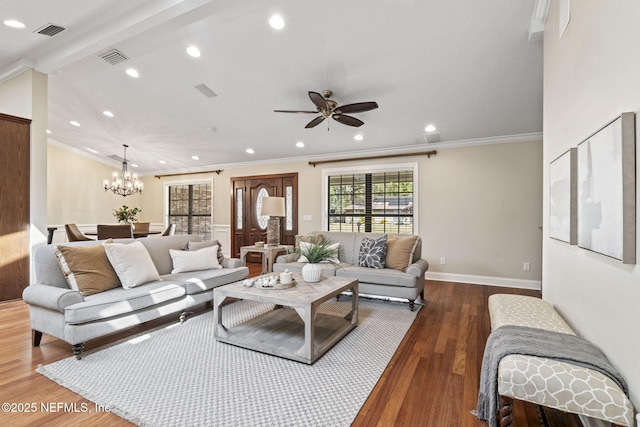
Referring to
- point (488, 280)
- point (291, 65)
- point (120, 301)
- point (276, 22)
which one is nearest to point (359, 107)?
point (291, 65)

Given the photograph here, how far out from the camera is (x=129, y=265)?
301 cm

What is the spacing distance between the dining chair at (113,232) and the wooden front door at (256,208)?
239cm

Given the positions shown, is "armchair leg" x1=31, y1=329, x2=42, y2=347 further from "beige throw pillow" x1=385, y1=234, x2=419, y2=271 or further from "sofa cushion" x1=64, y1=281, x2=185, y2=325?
"beige throw pillow" x1=385, y1=234, x2=419, y2=271

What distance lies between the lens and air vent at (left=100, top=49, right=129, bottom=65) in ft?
12.2

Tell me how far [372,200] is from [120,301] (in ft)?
14.6

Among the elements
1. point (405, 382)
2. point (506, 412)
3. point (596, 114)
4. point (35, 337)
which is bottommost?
point (405, 382)

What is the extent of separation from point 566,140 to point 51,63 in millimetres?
5550

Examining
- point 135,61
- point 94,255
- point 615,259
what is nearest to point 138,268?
point 94,255

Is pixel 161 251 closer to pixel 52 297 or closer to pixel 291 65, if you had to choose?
pixel 52 297

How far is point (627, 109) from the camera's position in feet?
4.33

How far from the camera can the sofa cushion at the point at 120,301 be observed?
7.82 ft

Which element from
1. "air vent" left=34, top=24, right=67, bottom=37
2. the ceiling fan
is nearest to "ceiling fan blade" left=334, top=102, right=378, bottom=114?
the ceiling fan

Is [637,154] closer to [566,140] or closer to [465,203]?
[566,140]

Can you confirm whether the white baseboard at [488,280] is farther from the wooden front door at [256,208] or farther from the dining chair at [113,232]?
the dining chair at [113,232]
